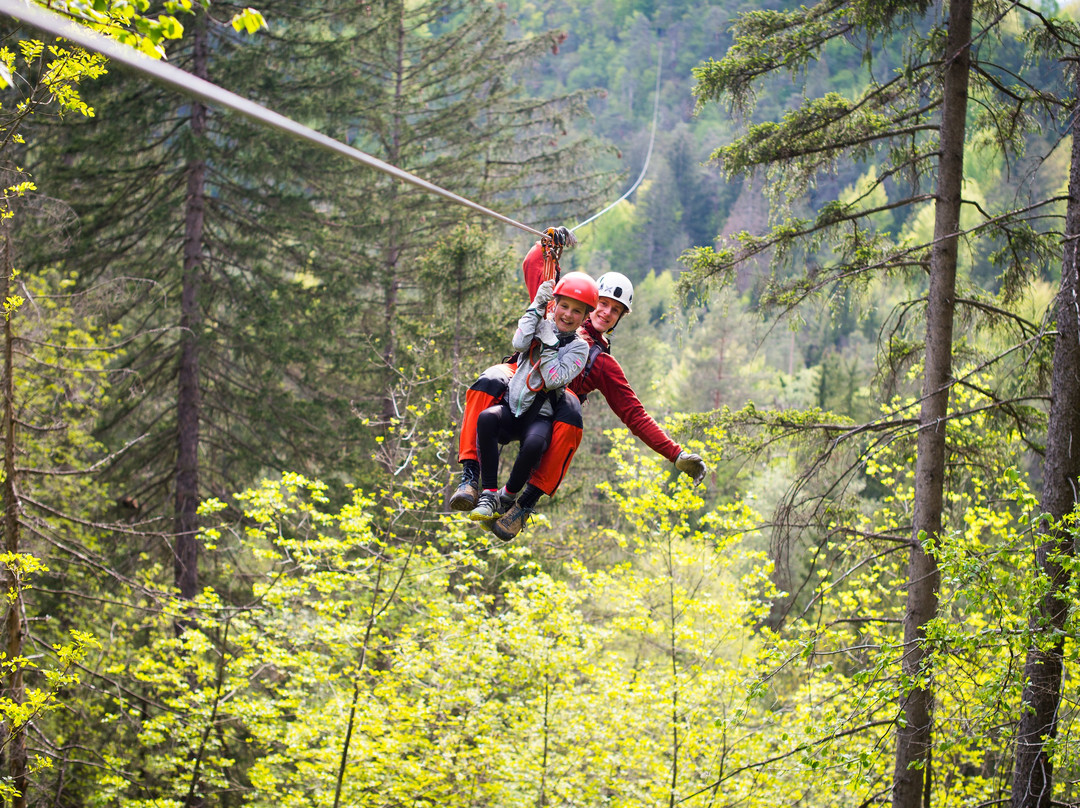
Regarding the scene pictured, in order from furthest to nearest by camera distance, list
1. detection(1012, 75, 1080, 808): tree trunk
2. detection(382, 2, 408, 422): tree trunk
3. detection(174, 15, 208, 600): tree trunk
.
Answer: detection(382, 2, 408, 422): tree trunk → detection(174, 15, 208, 600): tree trunk → detection(1012, 75, 1080, 808): tree trunk

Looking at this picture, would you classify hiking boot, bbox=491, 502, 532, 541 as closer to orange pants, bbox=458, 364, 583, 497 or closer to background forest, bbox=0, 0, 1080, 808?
orange pants, bbox=458, 364, 583, 497

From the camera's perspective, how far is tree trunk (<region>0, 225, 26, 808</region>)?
7.56 meters

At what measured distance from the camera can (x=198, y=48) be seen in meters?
14.4

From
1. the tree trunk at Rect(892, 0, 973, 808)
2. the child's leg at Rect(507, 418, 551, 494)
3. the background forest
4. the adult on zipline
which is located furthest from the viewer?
the tree trunk at Rect(892, 0, 973, 808)

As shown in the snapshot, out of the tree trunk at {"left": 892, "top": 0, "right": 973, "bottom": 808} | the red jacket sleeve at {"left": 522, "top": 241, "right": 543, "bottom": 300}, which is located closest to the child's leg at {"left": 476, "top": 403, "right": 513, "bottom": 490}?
the red jacket sleeve at {"left": 522, "top": 241, "right": 543, "bottom": 300}

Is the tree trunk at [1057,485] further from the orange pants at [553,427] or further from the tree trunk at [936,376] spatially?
the orange pants at [553,427]

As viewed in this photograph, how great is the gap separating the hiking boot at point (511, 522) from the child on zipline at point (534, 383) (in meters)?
0.05

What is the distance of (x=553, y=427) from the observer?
5.27 metres

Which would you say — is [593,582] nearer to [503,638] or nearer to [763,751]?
[503,638]

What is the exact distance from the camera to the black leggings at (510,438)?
5148 mm

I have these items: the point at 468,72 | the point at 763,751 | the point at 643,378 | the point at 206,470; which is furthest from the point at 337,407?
the point at 643,378

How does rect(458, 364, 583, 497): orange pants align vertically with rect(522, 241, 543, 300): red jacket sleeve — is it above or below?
below

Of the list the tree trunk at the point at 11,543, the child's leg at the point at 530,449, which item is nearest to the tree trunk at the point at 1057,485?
the child's leg at the point at 530,449

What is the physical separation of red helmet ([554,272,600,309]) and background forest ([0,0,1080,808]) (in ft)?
6.68
